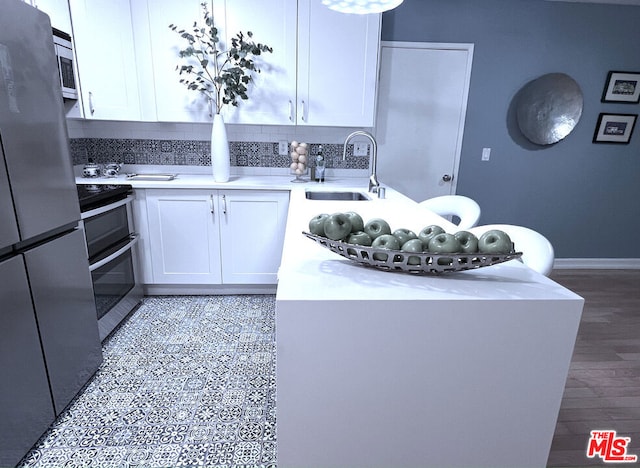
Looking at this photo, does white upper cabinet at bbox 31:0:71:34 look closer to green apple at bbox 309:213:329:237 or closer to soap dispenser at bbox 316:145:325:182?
soap dispenser at bbox 316:145:325:182

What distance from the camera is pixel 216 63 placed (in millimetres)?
2529

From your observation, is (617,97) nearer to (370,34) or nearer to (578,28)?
(578,28)

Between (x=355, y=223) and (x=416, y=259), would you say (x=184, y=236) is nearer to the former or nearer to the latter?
(x=355, y=223)

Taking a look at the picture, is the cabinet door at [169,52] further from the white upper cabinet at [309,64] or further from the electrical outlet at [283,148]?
the electrical outlet at [283,148]

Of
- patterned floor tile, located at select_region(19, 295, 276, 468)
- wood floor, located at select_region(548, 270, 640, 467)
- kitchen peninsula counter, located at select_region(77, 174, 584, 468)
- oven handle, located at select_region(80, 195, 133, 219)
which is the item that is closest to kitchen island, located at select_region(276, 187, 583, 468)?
kitchen peninsula counter, located at select_region(77, 174, 584, 468)

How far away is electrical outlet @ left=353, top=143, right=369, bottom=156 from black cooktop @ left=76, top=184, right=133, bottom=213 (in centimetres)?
183

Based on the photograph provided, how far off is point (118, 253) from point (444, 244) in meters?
2.13

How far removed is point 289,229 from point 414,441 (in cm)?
80

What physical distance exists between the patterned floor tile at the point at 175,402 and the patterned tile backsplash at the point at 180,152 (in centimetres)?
137

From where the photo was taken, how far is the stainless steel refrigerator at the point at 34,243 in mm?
1211

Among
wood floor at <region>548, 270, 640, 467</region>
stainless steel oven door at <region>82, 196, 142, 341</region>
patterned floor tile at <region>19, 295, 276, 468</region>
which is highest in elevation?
stainless steel oven door at <region>82, 196, 142, 341</region>

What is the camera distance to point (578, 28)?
3.04m

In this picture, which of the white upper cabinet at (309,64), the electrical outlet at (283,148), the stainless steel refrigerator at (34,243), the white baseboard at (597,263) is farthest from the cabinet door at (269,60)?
the white baseboard at (597,263)

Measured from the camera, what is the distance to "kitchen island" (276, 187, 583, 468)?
763mm
